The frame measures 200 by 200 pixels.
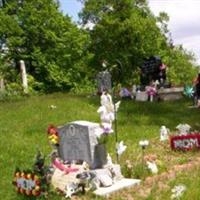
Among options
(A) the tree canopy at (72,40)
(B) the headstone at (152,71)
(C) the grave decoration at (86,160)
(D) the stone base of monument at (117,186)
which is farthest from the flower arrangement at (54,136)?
(A) the tree canopy at (72,40)

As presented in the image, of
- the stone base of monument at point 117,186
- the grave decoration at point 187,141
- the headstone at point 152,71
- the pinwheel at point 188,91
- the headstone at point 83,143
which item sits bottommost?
the stone base of monument at point 117,186

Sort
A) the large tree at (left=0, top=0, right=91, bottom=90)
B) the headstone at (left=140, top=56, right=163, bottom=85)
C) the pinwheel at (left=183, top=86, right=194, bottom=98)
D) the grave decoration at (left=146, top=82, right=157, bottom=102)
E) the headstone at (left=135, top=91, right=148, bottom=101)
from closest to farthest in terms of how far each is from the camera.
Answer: the grave decoration at (left=146, top=82, right=157, bottom=102)
the headstone at (left=135, top=91, right=148, bottom=101)
the pinwheel at (left=183, top=86, right=194, bottom=98)
the headstone at (left=140, top=56, right=163, bottom=85)
the large tree at (left=0, top=0, right=91, bottom=90)

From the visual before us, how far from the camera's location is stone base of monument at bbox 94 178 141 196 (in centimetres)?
1368

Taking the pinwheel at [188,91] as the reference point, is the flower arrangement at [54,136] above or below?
below

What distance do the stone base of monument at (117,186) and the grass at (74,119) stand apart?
9.0 inches

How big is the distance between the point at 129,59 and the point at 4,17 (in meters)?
15.9

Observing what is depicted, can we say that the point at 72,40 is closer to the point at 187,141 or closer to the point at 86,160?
the point at 187,141

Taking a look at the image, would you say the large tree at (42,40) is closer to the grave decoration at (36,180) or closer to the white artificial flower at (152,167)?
the white artificial flower at (152,167)

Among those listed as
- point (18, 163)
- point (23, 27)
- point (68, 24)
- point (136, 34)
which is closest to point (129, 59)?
point (136, 34)

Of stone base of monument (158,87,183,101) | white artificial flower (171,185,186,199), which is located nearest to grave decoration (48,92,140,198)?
white artificial flower (171,185,186,199)

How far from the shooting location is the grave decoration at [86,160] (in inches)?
544

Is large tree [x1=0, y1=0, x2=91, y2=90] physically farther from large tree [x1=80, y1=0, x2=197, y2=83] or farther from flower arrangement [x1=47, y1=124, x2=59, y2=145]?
flower arrangement [x1=47, y1=124, x2=59, y2=145]

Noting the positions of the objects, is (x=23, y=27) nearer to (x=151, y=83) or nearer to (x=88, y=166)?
(x=151, y=83)

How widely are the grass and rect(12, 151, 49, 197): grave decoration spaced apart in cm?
35
